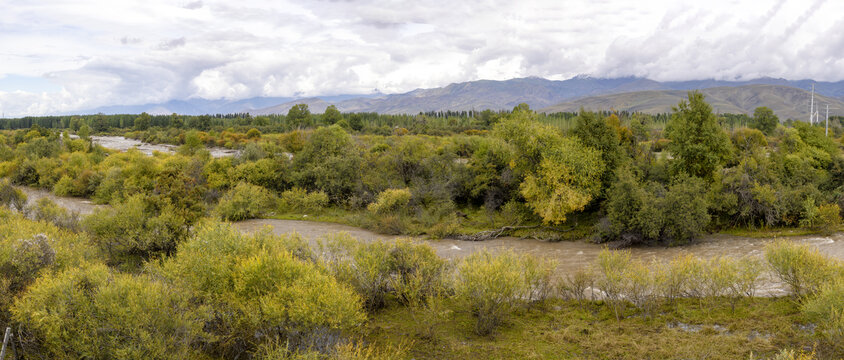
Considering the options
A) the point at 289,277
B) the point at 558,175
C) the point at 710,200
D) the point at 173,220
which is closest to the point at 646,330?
the point at 289,277

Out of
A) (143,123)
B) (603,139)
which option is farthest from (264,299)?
(143,123)

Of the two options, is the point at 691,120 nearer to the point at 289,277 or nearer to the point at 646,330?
the point at 646,330

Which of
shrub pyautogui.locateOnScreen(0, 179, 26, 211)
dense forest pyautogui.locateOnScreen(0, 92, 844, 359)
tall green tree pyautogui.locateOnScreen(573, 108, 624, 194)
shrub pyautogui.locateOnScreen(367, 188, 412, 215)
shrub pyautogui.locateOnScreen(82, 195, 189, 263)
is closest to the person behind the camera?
dense forest pyautogui.locateOnScreen(0, 92, 844, 359)

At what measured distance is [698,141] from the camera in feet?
109

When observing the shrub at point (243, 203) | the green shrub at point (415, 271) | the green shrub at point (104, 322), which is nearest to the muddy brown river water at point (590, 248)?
the green shrub at point (415, 271)

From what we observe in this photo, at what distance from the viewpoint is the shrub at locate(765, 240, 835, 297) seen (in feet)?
55.5

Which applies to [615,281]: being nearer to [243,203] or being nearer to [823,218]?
[823,218]

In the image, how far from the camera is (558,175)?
3228 centimetres

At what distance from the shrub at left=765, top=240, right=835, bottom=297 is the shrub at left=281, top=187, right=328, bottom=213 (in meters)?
33.6

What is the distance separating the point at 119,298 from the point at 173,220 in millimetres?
14787

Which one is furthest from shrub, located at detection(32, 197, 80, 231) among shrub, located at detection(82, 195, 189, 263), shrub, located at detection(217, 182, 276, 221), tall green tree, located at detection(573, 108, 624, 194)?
tall green tree, located at detection(573, 108, 624, 194)

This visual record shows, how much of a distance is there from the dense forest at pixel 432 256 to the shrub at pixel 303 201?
19 cm

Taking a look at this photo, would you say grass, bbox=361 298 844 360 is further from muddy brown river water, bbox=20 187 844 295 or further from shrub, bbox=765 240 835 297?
muddy brown river water, bbox=20 187 844 295

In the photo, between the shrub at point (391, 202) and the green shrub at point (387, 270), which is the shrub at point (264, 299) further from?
the shrub at point (391, 202)
